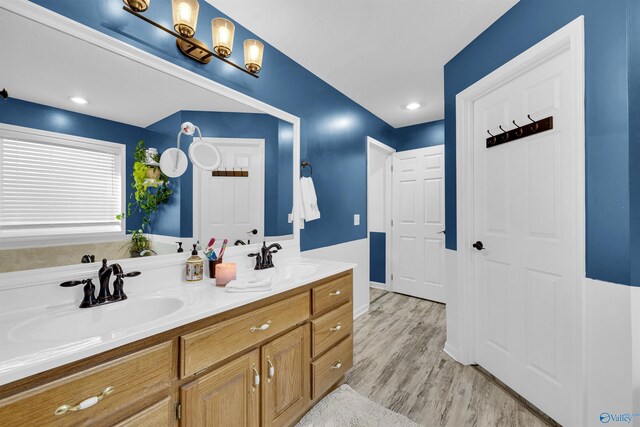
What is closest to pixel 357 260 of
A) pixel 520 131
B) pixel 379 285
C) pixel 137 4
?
pixel 379 285

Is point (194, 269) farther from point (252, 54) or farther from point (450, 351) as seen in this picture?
point (450, 351)

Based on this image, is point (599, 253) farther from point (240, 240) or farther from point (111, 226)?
point (111, 226)

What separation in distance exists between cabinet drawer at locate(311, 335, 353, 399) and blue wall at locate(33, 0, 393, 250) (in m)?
0.92

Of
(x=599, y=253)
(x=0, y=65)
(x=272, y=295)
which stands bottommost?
(x=272, y=295)

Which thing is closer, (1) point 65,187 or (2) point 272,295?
(1) point 65,187

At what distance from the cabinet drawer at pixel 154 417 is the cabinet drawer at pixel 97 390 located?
0.05 metres

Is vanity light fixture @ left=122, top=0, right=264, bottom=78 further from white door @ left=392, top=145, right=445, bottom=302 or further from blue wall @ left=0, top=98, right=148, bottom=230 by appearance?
white door @ left=392, top=145, right=445, bottom=302

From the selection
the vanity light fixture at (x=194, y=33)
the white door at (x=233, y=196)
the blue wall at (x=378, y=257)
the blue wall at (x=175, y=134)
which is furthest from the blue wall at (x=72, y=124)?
the blue wall at (x=378, y=257)

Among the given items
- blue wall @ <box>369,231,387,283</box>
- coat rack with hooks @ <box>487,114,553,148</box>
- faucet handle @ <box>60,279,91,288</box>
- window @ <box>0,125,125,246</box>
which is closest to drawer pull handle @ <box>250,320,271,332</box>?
faucet handle @ <box>60,279,91,288</box>

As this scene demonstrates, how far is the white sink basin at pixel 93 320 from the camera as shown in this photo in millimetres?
949

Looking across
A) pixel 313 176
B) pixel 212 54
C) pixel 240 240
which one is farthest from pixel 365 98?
pixel 240 240

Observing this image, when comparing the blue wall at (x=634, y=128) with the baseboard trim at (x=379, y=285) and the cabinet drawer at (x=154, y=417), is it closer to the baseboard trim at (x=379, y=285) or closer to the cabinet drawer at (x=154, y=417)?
the cabinet drawer at (x=154, y=417)

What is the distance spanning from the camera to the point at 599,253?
1338mm

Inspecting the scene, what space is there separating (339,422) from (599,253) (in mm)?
1590
